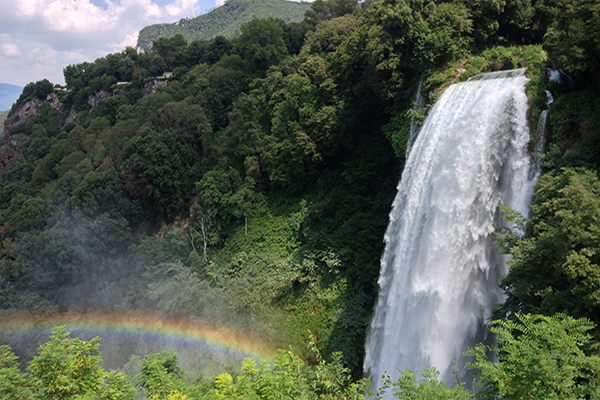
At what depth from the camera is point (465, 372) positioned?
9.52 meters

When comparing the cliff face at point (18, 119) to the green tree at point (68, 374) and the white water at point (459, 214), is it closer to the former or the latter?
the green tree at point (68, 374)

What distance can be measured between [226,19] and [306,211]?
3621 inches

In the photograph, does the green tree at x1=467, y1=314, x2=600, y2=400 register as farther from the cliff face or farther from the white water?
the cliff face

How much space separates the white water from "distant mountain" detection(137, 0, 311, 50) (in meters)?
78.2

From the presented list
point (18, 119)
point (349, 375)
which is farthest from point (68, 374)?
point (18, 119)

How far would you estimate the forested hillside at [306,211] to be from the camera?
21.0ft

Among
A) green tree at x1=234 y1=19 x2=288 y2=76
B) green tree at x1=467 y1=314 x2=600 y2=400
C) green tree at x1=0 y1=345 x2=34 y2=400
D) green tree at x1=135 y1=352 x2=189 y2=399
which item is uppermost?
green tree at x1=234 y1=19 x2=288 y2=76

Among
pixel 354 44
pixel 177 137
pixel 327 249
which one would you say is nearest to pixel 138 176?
pixel 177 137

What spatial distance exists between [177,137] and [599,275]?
81.4 feet

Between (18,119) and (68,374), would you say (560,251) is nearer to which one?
(68,374)

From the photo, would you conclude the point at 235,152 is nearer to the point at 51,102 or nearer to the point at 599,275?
the point at 599,275

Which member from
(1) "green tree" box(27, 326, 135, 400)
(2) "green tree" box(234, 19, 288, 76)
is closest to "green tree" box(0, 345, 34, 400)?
(1) "green tree" box(27, 326, 135, 400)

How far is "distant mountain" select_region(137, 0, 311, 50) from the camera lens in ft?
279

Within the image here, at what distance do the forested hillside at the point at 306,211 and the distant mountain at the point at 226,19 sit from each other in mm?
54453
